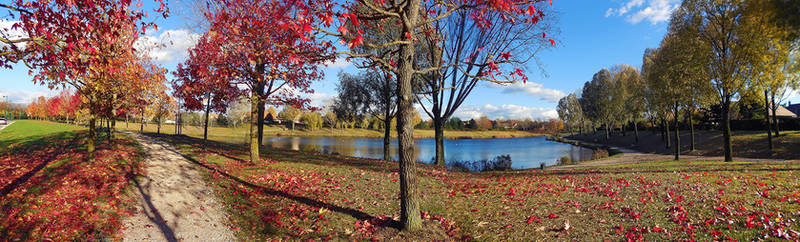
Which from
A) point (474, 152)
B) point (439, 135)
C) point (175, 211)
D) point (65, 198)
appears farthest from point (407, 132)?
point (474, 152)

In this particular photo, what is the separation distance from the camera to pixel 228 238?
6266mm

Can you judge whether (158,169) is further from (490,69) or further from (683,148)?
(683,148)

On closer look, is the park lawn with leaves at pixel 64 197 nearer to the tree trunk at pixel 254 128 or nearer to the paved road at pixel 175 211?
the paved road at pixel 175 211

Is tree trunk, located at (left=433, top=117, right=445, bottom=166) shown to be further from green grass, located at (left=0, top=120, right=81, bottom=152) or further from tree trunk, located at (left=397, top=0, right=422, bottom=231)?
green grass, located at (left=0, top=120, right=81, bottom=152)

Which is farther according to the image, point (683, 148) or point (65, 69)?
point (683, 148)

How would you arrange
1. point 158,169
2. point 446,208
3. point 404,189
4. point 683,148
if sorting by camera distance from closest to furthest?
point 404,189 < point 446,208 < point 158,169 < point 683,148

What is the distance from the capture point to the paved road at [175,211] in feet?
20.8

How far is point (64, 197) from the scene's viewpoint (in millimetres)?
7398

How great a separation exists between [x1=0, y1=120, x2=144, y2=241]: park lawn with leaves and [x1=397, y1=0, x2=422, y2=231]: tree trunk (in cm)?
560

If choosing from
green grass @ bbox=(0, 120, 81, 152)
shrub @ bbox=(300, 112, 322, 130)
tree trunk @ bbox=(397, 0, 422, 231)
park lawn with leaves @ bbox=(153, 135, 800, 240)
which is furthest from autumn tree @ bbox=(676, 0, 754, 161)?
shrub @ bbox=(300, 112, 322, 130)

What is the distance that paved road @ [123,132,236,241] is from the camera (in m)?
6.34

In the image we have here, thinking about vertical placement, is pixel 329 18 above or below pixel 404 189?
above

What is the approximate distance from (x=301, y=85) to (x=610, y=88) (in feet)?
150

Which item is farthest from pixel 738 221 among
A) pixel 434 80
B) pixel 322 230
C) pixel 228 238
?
pixel 434 80
